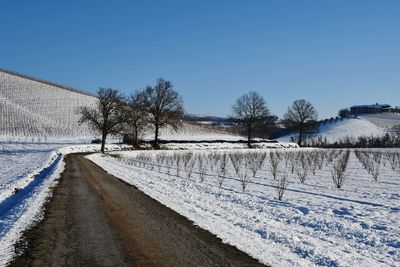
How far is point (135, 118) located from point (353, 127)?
88046 millimetres

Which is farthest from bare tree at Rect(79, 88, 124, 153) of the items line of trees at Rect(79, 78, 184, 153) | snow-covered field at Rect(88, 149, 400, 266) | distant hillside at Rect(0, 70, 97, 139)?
snow-covered field at Rect(88, 149, 400, 266)

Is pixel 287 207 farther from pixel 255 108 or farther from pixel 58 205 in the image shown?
pixel 255 108

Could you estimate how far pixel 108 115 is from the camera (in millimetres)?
58406

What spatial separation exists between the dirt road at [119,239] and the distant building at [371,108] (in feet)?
612

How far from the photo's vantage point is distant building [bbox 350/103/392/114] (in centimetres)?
18388

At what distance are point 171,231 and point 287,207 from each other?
16.3 ft

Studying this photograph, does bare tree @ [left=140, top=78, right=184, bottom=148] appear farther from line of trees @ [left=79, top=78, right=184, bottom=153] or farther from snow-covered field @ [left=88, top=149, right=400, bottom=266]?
snow-covered field @ [left=88, top=149, right=400, bottom=266]

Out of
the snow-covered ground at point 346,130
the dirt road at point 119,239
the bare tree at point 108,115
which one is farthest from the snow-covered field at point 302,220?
the snow-covered ground at point 346,130

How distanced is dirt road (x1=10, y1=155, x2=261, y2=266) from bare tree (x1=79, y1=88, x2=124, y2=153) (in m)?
45.1

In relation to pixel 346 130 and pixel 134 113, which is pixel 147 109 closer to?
pixel 134 113

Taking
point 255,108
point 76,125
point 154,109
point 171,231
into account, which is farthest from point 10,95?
point 171,231

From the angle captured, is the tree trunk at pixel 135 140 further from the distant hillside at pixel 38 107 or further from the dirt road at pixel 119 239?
the dirt road at pixel 119 239

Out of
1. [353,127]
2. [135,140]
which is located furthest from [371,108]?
[135,140]

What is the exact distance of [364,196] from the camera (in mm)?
15055
